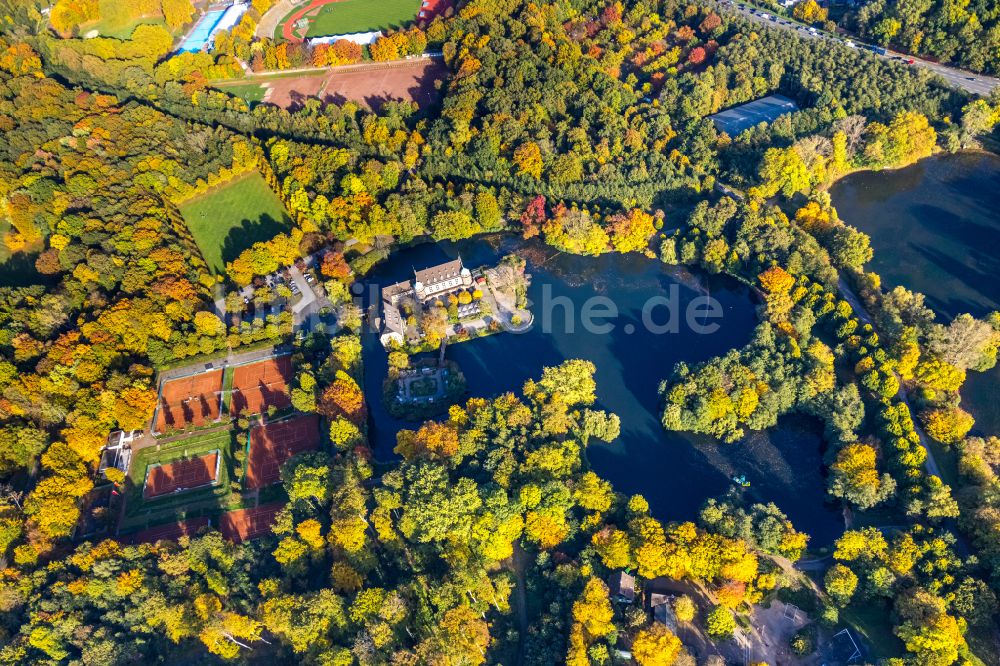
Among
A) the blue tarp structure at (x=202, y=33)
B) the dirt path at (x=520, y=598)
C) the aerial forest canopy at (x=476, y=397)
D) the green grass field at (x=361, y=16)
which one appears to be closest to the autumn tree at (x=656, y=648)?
the aerial forest canopy at (x=476, y=397)

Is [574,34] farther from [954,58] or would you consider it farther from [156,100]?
[156,100]

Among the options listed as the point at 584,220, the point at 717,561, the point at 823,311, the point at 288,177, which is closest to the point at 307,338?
the point at 288,177

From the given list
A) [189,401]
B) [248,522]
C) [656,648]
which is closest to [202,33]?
[189,401]

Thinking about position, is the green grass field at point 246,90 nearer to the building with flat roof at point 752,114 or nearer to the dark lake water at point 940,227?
the building with flat roof at point 752,114

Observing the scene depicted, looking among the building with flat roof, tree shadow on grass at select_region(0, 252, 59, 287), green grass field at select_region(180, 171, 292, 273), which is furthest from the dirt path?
tree shadow on grass at select_region(0, 252, 59, 287)

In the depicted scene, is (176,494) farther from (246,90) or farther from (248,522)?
(246,90)

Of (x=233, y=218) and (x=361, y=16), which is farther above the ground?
(x=361, y=16)
